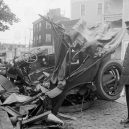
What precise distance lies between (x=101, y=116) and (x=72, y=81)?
0.97m

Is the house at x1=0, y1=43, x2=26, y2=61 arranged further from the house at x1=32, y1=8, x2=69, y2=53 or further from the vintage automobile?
the house at x1=32, y1=8, x2=69, y2=53

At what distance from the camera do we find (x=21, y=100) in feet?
17.1

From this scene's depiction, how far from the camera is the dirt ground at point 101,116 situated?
457 cm

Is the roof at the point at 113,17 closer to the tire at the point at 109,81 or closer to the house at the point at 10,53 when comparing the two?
the house at the point at 10,53

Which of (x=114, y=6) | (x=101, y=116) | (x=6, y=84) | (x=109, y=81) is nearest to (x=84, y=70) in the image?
(x=109, y=81)

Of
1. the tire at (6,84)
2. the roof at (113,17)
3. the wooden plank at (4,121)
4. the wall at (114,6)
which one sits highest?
the wall at (114,6)

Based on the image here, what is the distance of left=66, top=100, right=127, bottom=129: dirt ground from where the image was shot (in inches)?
180

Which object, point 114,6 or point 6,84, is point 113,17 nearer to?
point 114,6

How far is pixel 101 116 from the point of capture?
17.1 feet

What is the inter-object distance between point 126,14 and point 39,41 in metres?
37.4

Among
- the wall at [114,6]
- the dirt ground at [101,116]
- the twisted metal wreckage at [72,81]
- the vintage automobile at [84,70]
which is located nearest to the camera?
the dirt ground at [101,116]

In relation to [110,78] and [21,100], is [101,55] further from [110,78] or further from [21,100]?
[21,100]

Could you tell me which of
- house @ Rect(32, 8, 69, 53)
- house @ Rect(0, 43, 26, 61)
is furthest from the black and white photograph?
house @ Rect(32, 8, 69, 53)

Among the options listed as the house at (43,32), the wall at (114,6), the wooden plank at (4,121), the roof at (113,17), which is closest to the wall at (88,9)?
the wall at (114,6)
